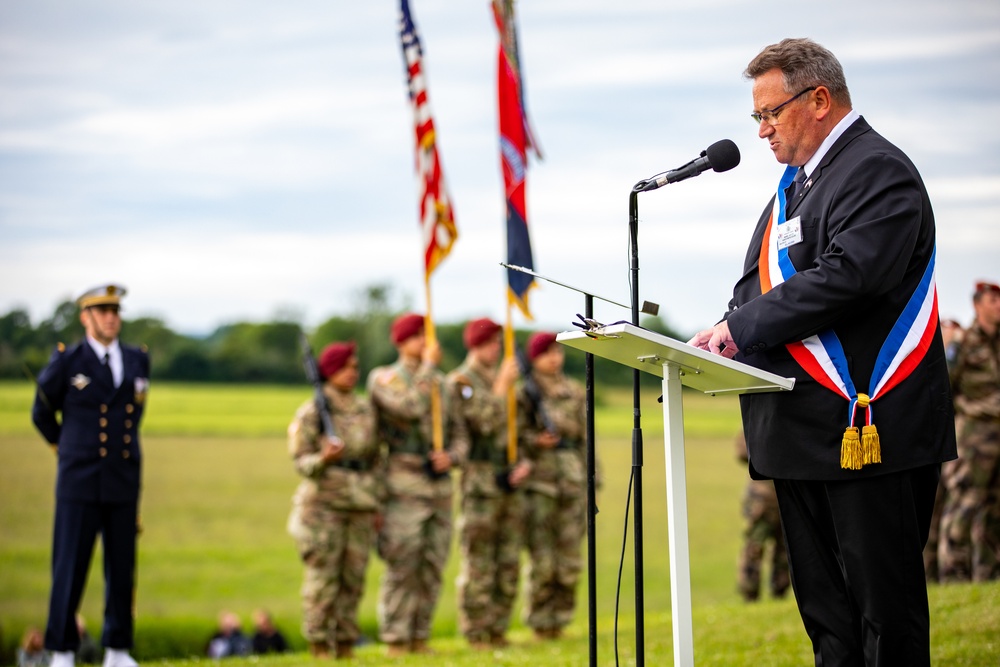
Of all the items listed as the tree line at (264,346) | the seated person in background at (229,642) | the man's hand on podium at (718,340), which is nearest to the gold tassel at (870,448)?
the man's hand on podium at (718,340)

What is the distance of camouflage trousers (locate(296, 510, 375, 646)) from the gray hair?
5.52m

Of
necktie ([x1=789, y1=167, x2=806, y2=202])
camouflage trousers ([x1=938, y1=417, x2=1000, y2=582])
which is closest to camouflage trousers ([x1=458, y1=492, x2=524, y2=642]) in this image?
camouflage trousers ([x1=938, y1=417, x2=1000, y2=582])

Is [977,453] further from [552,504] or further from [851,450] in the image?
[851,450]

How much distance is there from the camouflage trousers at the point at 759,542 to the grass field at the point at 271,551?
2.05ft

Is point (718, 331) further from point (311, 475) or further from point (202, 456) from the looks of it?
point (202, 456)

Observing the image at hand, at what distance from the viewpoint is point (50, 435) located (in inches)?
272

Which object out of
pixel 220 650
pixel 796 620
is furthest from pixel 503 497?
pixel 220 650

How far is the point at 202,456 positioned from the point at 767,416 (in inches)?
1477

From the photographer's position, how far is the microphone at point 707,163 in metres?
3.34

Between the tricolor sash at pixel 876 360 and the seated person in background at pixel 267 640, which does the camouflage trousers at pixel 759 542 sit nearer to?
the seated person in background at pixel 267 640

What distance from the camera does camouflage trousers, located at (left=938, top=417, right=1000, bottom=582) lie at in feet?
31.6

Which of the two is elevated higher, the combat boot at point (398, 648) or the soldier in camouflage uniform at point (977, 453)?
the soldier in camouflage uniform at point (977, 453)

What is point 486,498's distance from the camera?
8883mm

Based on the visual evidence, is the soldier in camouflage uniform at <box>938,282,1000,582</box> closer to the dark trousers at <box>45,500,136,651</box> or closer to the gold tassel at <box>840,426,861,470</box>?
the dark trousers at <box>45,500,136,651</box>
